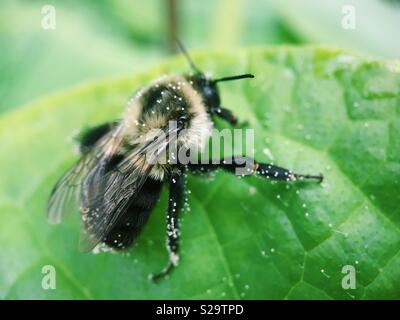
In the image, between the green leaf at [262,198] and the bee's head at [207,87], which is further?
the bee's head at [207,87]

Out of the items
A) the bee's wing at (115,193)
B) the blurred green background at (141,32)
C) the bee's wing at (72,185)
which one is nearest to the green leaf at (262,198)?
the bee's wing at (72,185)

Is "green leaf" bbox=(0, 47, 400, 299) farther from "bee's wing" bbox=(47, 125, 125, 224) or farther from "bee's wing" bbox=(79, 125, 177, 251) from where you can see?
"bee's wing" bbox=(79, 125, 177, 251)

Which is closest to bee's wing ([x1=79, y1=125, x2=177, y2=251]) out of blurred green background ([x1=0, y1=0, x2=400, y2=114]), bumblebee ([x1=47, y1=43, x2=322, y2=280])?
bumblebee ([x1=47, y1=43, x2=322, y2=280])

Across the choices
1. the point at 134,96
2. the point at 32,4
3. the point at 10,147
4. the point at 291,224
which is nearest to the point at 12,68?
the point at 32,4

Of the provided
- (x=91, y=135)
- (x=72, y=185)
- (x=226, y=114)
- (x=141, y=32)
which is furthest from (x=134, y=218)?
(x=141, y=32)

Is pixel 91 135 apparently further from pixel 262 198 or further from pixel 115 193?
pixel 262 198

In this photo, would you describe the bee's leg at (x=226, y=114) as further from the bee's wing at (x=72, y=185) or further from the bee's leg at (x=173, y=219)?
the bee's wing at (x=72, y=185)
